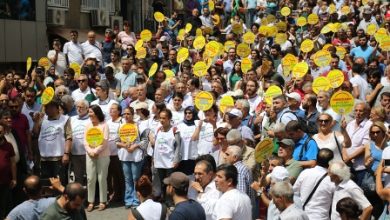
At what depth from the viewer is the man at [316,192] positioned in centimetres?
802

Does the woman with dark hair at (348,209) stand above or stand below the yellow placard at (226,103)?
below

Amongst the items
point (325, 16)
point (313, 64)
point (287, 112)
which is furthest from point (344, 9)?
point (287, 112)

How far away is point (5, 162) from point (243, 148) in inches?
120

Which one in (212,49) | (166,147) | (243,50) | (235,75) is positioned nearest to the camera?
(166,147)

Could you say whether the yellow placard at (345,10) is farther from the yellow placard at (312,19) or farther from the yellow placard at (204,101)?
the yellow placard at (204,101)

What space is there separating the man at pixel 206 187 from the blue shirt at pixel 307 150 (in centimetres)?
147

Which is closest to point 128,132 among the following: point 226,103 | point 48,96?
point 48,96

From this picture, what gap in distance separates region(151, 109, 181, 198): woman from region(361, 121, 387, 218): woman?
3.01 metres

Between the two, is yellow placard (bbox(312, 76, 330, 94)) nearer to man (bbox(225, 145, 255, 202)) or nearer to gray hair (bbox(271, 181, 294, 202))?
man (bbox(225, 145, 255, 202))

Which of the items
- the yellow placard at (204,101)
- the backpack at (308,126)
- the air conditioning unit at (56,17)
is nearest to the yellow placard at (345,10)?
the air conditioning unit at (56,17)

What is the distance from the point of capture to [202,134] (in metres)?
11.2

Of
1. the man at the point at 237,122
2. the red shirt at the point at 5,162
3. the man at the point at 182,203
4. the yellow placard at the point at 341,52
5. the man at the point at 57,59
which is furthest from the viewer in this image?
the man at the point at 57,59

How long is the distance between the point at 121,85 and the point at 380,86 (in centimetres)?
500

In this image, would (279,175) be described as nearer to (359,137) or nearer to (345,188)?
(345,188)
